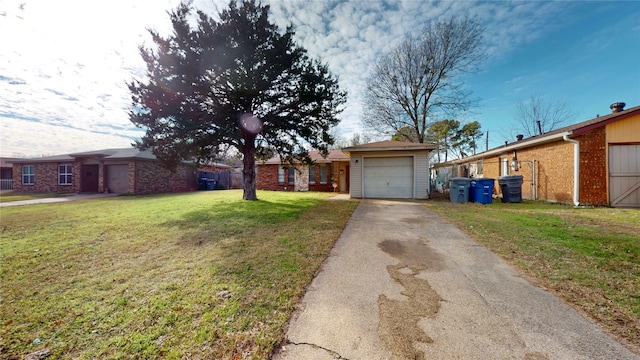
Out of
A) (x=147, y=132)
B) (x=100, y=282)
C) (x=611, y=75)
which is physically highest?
(x=611, y=75)

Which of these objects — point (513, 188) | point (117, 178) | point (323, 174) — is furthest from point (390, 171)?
point (117, 178)

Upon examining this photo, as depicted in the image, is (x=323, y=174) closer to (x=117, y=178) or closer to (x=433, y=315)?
(x=117, y=178)

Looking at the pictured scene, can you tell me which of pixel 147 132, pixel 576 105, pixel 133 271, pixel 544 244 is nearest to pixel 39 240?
pixel 133 271

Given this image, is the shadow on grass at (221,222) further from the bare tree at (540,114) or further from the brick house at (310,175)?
the bare tree at (540,114)

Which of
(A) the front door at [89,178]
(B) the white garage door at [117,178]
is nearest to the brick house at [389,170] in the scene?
(B) the white garage door at [117,178]

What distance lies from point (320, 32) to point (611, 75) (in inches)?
701

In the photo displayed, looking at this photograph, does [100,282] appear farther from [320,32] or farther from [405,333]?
[320,32]

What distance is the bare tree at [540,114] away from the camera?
73.7 ft

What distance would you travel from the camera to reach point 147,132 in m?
9.81

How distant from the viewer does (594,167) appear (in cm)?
901

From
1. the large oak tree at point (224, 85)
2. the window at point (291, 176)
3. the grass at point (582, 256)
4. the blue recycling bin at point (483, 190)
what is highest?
the large oak tree at point (224, 85)

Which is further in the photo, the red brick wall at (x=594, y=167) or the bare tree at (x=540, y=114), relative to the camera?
the bare tree at (x=540, y=114)

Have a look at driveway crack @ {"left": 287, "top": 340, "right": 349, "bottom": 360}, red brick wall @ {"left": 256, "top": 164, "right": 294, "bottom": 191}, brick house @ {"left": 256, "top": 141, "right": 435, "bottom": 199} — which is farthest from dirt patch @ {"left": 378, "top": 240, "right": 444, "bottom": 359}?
red brick wall @ {"left": 256, "top": 164, "right": 294, "bottom": 191}

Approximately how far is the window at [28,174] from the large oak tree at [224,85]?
17097 mm
